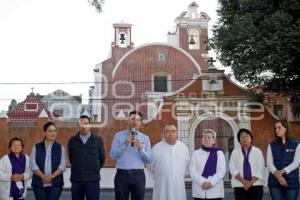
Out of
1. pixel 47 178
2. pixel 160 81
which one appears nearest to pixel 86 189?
pixel 47 178

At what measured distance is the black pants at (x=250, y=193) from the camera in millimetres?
6715

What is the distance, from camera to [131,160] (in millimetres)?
6516

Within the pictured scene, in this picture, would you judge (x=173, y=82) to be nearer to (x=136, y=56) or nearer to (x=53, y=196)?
(x=136, y=56)

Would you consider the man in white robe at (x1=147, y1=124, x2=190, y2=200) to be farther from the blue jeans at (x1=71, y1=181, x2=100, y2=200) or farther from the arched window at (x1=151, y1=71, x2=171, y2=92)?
the arched window at (x1=151, y1=71, x2=171, y2=92)

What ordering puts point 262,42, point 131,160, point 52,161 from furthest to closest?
point 262,42 → point 52,161 → point 131,160

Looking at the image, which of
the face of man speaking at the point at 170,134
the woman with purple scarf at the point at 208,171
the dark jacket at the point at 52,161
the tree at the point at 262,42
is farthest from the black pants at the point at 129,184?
the tree at the point at 262,42

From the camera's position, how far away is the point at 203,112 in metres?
19.8

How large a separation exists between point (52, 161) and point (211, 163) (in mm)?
2270

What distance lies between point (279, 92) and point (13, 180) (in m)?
13.0

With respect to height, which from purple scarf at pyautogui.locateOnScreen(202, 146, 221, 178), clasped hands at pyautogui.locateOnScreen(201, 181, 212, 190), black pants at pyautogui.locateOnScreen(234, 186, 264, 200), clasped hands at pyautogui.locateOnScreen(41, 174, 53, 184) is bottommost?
black pants at pyautogui.locateOnScreen(234, 186, 264, 200)

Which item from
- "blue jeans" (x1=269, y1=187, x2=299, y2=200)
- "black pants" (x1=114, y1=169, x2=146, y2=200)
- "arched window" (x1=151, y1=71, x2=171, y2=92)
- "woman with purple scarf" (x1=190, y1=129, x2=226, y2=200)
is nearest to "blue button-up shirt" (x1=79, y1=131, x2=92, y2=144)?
"black pants" (x1=114, y1=169, x2=146, y2=200)

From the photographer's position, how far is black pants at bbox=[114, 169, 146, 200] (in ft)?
21.1

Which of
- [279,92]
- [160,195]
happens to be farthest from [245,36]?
[160,195]

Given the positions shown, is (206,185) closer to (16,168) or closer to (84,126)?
(84,126)
